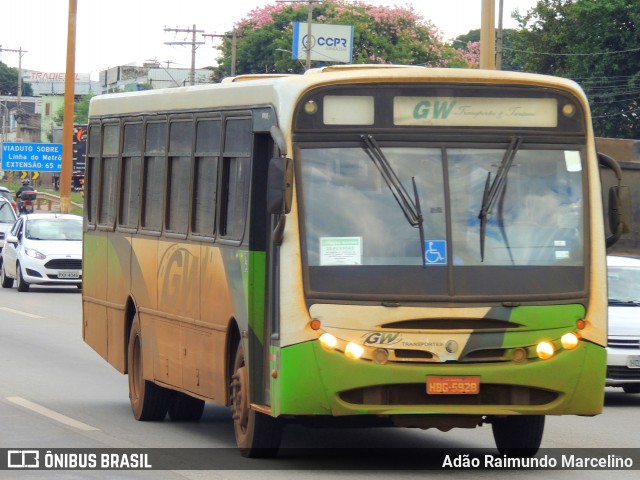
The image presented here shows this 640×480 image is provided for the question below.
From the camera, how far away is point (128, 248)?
13211 mm

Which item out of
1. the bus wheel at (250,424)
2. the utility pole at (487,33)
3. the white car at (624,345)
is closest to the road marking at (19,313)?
the utility pole at (487,33)

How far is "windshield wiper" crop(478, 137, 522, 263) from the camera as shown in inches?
384

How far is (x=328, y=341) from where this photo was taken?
370 inches

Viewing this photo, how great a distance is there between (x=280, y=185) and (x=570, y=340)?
79.2 inches

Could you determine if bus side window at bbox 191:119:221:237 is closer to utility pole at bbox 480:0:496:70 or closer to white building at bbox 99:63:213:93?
utility pole at bbox 480:0:496:70

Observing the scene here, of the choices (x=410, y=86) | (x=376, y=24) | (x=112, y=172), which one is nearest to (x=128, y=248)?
(x=112, y=172)

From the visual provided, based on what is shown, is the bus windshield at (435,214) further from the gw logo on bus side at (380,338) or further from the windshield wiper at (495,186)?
the gw logo on bus side at (380,338)

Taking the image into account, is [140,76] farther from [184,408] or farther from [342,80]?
[342,80]

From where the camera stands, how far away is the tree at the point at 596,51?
→ 55.8 metres

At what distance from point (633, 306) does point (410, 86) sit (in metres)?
6.77

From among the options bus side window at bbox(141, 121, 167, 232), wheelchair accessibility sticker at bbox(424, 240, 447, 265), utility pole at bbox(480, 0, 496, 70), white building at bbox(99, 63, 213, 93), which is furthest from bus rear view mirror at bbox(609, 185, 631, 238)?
white building at bbox(99, 63, 213, 93)

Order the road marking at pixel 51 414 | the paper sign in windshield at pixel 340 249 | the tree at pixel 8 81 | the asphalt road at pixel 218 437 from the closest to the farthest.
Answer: the paper sign in windshield at pixel 340 249 → the asphalt road at pixel 218 437 → the road marking at pixel 51 414 → the tree at pixel 8 81

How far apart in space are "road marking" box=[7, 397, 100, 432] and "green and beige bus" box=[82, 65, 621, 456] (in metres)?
2.20

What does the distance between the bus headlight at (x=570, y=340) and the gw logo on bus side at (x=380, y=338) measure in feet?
3.39
